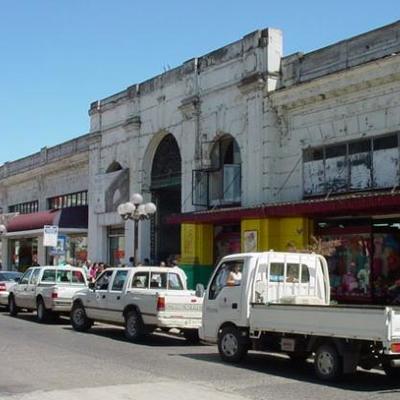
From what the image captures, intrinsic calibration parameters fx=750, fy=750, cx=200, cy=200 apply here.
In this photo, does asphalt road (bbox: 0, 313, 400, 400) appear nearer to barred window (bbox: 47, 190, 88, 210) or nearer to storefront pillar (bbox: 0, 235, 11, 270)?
barred window (bbox: 47, 190, 88, 210)

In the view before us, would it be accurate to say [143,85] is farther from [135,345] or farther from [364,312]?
[364,312]

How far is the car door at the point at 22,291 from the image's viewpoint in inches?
888

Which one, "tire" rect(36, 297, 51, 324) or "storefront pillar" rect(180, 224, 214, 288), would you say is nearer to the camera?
"tire" rect(36, 297, 51, 324)

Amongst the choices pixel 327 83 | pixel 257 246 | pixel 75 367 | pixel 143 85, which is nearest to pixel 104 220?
pixel 143 85

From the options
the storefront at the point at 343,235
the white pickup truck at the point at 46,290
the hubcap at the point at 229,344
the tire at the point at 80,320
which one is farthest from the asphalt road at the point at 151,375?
the storefront at the point at 343,235

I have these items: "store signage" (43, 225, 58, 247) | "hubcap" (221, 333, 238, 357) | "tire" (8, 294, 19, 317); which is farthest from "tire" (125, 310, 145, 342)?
"store signage" (43, 225, 58, 247)

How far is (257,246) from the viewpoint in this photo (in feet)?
77.5

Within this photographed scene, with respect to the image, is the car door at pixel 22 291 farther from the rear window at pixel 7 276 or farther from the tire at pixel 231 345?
the tire at pixel 231 345

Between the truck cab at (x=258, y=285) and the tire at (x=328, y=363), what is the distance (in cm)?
175

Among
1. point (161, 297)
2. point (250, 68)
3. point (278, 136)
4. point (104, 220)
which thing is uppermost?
point (250, 68)

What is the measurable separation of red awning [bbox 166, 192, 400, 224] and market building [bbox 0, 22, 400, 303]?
39 millimetres

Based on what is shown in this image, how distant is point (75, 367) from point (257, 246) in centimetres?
1228

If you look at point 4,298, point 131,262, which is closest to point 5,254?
point 131,262

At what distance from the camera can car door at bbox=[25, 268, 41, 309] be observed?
22.0 m
